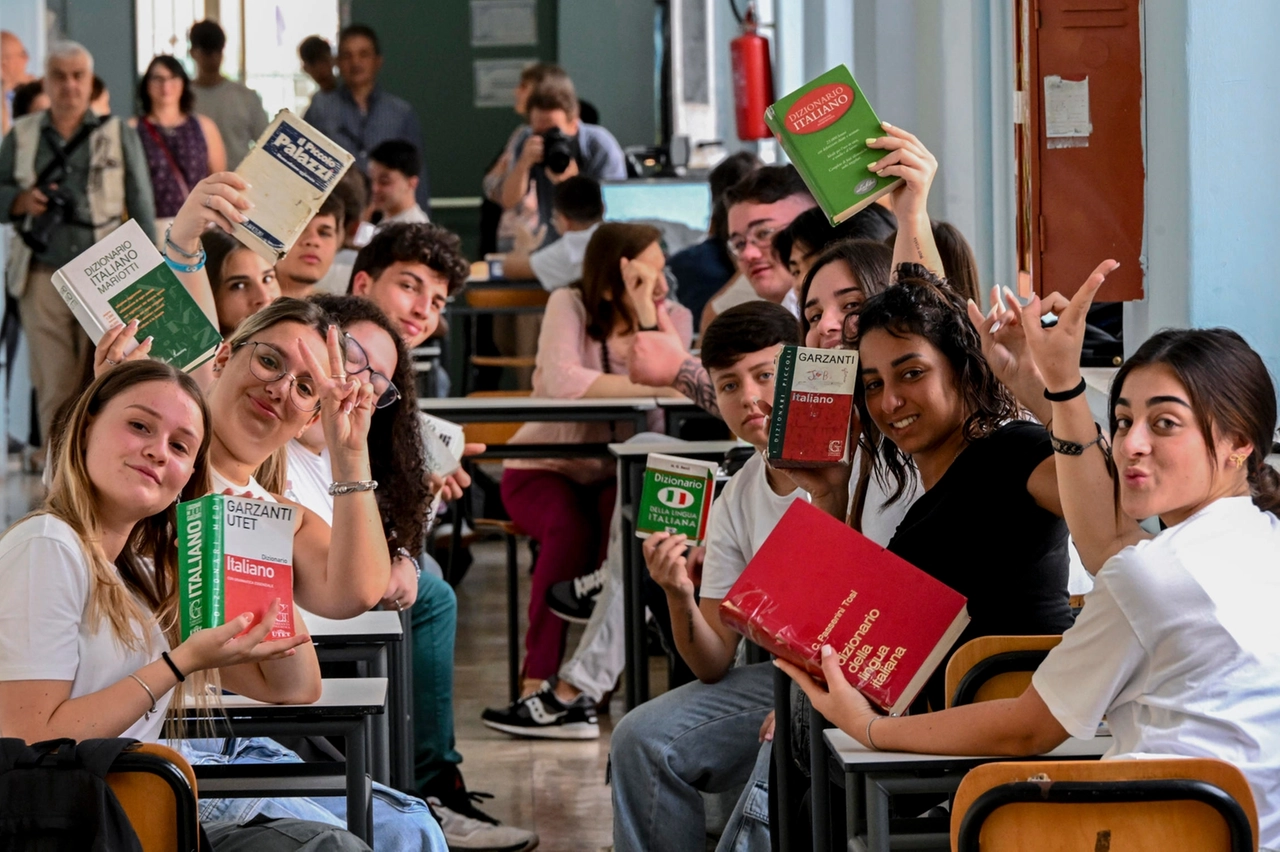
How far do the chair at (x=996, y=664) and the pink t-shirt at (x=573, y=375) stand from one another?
9.24 ft

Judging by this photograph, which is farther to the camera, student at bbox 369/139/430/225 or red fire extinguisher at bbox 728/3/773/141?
red fire extinguisher at bbox 728/3/773/141

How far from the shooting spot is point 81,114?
7246 millimetres

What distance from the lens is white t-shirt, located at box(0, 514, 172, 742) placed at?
1.88 m

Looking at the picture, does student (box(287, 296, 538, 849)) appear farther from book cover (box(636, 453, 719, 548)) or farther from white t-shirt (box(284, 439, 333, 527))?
book cover (box(636, 453, 719, 548))

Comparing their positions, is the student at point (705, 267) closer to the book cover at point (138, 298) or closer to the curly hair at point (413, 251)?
the curly hair at point (413, 251)

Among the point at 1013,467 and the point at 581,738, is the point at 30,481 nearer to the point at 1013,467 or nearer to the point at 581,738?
the point at 581,738

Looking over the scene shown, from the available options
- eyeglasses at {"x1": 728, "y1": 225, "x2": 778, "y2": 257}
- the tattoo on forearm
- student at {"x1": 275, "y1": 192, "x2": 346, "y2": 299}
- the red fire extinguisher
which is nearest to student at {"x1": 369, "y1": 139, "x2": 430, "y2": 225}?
the red fire extinguisher

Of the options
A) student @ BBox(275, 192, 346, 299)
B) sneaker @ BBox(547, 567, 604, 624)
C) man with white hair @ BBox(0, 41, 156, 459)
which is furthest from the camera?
man with white hair @ BBox(0, 41, 156, 459)

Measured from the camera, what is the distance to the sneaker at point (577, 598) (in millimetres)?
4473

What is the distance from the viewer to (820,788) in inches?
84.9

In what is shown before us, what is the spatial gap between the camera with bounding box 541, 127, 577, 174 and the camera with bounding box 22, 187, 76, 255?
2206mm

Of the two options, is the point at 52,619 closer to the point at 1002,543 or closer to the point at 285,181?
the point at 285,181

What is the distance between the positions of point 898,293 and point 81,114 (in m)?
5.89

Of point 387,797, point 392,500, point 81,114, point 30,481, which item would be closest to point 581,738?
point 392,500
